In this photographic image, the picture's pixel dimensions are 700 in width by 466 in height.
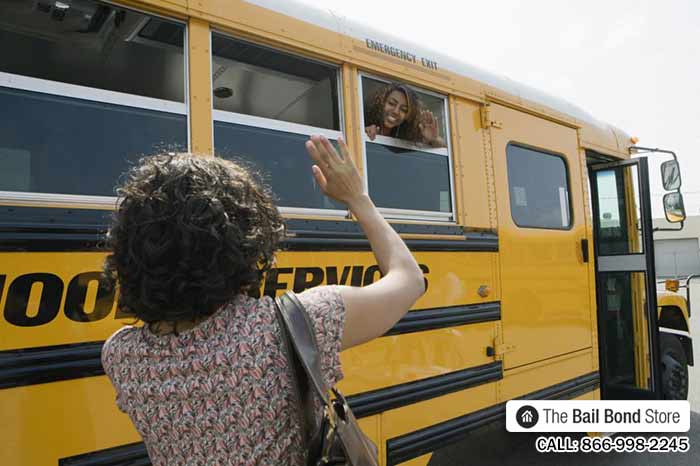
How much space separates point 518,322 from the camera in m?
2.79

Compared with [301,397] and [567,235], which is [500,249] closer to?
[567,235]

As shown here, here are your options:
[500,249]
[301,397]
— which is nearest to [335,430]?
[301,397]

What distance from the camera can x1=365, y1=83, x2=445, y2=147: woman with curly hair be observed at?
7.63 feet

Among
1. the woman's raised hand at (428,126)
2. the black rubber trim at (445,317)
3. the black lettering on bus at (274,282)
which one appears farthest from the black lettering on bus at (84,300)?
the woman's raised hand at (428,126)

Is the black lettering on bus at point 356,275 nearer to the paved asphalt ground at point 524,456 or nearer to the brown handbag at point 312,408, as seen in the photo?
the brown handbag at point 312,408

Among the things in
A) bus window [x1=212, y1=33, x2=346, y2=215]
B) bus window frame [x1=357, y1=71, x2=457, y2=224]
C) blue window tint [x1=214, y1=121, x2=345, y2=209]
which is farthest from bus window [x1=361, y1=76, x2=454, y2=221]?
blue window tint [x1=214, y1=121, x2=345, y2=209]

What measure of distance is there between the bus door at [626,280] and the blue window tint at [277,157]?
2573mm

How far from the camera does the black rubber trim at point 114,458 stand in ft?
4.91

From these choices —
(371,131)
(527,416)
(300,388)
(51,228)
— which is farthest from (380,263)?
(527,416)

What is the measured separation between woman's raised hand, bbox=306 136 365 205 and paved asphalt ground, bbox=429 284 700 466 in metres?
3.03

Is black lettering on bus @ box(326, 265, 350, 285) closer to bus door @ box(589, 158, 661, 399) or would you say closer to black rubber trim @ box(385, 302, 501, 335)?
black rubber trim @ box(385, 302, 501, 335)

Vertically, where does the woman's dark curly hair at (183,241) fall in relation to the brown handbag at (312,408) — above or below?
above

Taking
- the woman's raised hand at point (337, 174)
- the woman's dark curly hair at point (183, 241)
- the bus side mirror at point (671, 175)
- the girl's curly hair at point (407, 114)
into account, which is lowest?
the woman's dark curly hair at point (183, 241)

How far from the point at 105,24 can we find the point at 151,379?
153cm
